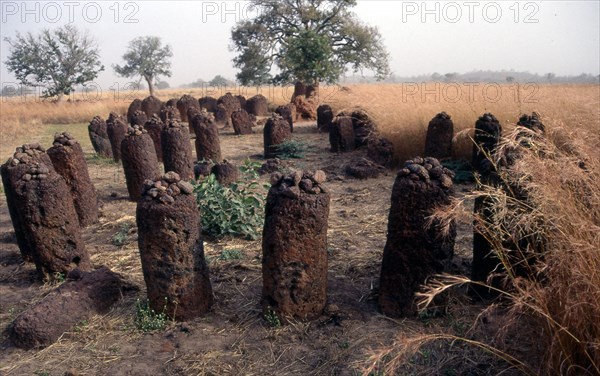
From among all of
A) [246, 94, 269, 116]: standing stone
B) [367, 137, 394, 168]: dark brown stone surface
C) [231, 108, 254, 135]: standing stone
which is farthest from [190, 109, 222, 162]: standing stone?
[246, 94, 269, 116]: standing stone

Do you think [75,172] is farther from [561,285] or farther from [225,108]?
[225,108]

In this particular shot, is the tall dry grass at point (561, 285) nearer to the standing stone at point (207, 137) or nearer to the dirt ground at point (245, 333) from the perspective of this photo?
the dirt ground at point (245, 333)

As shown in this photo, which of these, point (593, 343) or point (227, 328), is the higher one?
point (593, 343)

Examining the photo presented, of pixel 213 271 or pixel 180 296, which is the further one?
pixel 213 271

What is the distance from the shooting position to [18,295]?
4117 mm

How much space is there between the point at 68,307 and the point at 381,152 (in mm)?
5699

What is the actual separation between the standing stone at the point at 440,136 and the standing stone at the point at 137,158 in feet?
13.6

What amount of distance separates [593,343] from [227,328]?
219cm

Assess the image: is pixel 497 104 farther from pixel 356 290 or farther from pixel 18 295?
pixel 18 295

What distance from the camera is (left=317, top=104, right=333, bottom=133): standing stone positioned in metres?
13.2

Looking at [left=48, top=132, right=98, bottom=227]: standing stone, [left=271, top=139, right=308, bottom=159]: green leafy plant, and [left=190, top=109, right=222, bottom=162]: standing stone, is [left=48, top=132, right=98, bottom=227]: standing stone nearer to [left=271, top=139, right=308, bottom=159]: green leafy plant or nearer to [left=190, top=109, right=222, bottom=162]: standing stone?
[left=190, top=109, right=222, bottom=162]: standing stone

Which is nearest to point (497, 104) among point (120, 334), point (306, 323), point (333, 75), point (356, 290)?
point (356, 290)

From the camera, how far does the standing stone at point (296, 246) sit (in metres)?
3.28

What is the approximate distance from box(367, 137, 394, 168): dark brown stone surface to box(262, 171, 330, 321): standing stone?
4.95 meters
